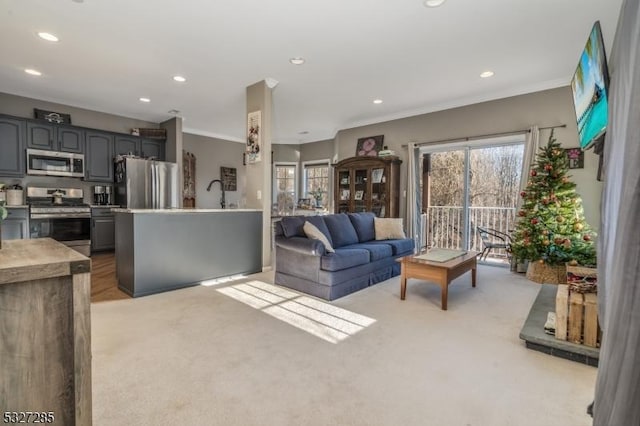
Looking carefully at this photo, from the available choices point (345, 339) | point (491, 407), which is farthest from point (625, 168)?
point (345, 339)

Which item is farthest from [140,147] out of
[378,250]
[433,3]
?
[433,3]

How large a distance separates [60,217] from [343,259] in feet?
15.9

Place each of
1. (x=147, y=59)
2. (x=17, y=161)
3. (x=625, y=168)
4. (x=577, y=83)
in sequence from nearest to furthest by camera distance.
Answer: (x=625, y=168) < (x=577, y=83) < (x=147, y=59) < (x=17, y=161)

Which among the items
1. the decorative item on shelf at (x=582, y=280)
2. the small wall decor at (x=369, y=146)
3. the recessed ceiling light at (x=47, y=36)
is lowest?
the decorative item on shelf at (x=582, y=280)

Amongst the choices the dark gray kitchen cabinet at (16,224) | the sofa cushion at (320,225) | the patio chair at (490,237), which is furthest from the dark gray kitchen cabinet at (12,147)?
the patio chair at (490,237)

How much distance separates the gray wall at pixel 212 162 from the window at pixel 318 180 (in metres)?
1.74

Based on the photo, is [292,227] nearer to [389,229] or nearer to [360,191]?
[389,229]

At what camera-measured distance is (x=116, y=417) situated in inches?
59.2

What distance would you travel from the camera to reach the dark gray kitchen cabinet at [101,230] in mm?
5535

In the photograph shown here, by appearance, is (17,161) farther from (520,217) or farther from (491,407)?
(520,217)

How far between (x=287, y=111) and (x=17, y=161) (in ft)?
14.4

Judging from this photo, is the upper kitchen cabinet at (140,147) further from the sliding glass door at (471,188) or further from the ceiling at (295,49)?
the sliding glass door at (471,188)

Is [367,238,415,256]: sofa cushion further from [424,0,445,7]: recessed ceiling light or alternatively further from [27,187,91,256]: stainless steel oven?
[27,187,91,256]: stainless steel oven

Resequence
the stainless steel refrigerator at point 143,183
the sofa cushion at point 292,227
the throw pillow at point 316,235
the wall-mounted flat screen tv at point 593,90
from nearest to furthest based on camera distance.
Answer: the wall-mounted flat screen tv at point 593,90, the throw pillow at point 316,235, the sofa cushion at point 292,227, the stainless steel refrigerator at point 143,183
